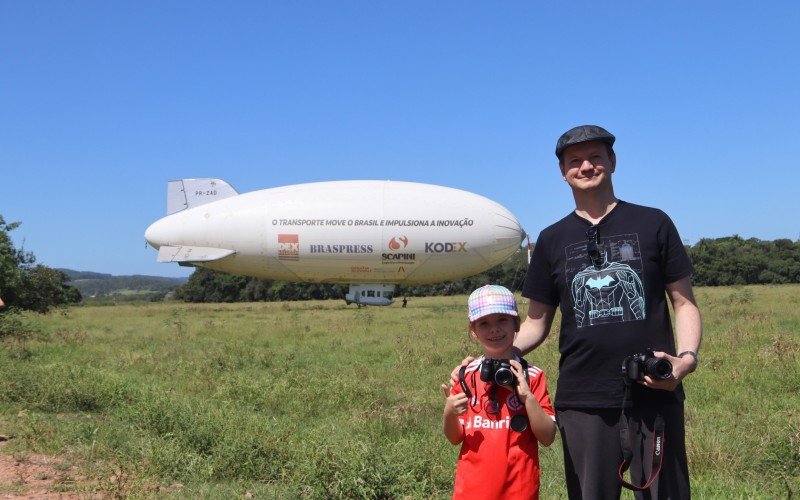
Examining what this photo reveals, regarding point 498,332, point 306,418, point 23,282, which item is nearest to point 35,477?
point 306,418

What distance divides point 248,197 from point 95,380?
21525mm

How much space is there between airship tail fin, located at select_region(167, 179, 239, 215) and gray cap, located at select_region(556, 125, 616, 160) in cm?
3102

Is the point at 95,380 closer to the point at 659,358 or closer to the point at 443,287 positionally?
the point at 659,358

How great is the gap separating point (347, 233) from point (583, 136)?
2595 cm

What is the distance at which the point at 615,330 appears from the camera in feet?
9.92

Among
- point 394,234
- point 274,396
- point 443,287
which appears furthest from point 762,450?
point 443,287

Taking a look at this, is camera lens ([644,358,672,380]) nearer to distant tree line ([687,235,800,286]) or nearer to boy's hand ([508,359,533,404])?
boy's hand ([508,359,533,404])

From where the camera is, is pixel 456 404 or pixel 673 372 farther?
pixel 456 404

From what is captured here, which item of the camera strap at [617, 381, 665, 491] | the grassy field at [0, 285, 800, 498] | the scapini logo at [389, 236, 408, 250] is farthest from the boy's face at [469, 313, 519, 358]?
the scapini logo at [389, 236, 408, 250]

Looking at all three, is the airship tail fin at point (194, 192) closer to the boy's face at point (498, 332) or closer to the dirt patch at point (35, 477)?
the dirt patch at point (35, 477)

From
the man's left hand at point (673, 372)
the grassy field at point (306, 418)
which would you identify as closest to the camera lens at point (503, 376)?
the man's left hand at point (673, 372)

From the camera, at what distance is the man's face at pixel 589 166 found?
3148 mm

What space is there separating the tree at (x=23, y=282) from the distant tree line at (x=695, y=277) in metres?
33.0

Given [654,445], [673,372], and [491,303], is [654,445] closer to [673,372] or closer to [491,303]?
[673,372]
